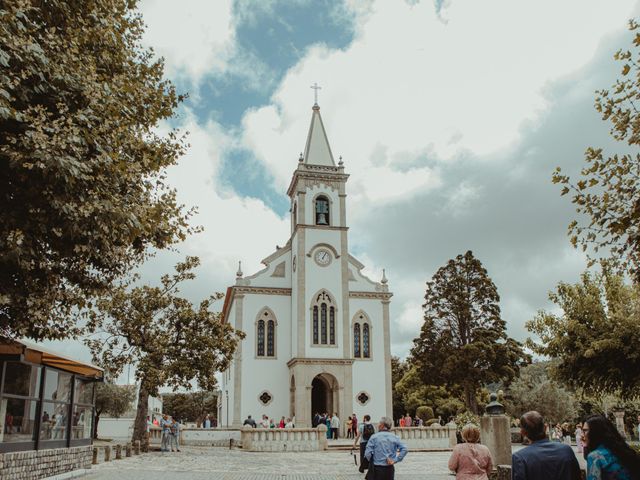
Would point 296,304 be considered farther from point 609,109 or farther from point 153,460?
point 609,109

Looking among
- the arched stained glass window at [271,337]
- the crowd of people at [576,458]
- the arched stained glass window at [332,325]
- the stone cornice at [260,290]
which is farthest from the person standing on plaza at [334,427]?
the crowd of people at [576,458]

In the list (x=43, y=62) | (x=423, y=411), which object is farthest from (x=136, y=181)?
(x=423, y=411)

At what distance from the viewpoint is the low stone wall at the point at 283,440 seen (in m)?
25.5

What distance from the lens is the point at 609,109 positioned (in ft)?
29.8

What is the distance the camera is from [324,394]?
130 feet

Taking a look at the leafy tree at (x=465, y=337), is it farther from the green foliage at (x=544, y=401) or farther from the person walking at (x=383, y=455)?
the person walking at (x=383, y=455)

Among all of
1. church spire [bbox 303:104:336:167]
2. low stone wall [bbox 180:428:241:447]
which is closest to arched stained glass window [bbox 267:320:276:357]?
low stone wall [bbox 180:428:241:447]

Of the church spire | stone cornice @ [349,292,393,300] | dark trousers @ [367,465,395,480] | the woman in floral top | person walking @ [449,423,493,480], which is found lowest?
dark trousers @ [367,465,395,480]

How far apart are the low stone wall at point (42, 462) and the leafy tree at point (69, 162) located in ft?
9.18

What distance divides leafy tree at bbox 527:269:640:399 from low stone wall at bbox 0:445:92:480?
14050 millimetres

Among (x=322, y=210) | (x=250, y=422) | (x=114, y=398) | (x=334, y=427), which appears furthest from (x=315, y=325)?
(x=114, y=398)

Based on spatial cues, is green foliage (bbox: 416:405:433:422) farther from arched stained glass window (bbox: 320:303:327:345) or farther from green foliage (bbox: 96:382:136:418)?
green foliage (bbox: 96:382:136:418)

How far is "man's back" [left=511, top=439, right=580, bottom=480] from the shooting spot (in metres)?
5.08

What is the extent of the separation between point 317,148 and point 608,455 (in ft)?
122
